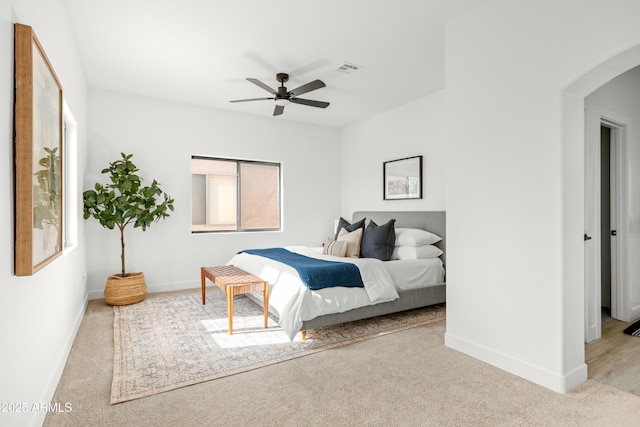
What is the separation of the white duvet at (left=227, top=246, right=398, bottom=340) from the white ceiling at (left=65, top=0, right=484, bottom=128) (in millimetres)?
2157

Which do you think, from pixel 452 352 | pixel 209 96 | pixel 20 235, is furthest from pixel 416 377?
pixel 209 96

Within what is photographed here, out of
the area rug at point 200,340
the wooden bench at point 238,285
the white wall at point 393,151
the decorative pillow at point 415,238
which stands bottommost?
the area rug at point 200,340

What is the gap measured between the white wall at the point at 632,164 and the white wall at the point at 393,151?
72.5 inches

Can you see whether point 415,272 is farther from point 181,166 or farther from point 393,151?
point 181,166

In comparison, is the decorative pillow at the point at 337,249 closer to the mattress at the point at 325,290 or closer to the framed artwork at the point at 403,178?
the mattress at the point at 325,290

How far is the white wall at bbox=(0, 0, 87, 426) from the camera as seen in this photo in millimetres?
1426

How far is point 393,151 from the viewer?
18.4 feet

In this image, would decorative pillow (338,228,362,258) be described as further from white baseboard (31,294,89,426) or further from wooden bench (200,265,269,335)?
white baseboard (31,294,89,426)

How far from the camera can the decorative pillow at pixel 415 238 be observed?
4.30 metres

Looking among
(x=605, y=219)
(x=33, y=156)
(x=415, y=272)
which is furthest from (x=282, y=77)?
(x=605, y=219)

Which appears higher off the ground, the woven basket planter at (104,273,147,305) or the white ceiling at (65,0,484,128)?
the white ceiling at (65,0,484,128)

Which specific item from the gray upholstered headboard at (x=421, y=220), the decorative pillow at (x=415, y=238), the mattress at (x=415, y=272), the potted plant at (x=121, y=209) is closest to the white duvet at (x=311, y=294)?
the mattress at (x=415, y=272)

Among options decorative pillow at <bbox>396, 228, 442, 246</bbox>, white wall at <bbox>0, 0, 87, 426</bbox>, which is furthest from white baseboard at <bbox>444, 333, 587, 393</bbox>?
white wall at <bbox>0, 0, 87, 426</bbox>

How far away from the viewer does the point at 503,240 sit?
8.62 feet
